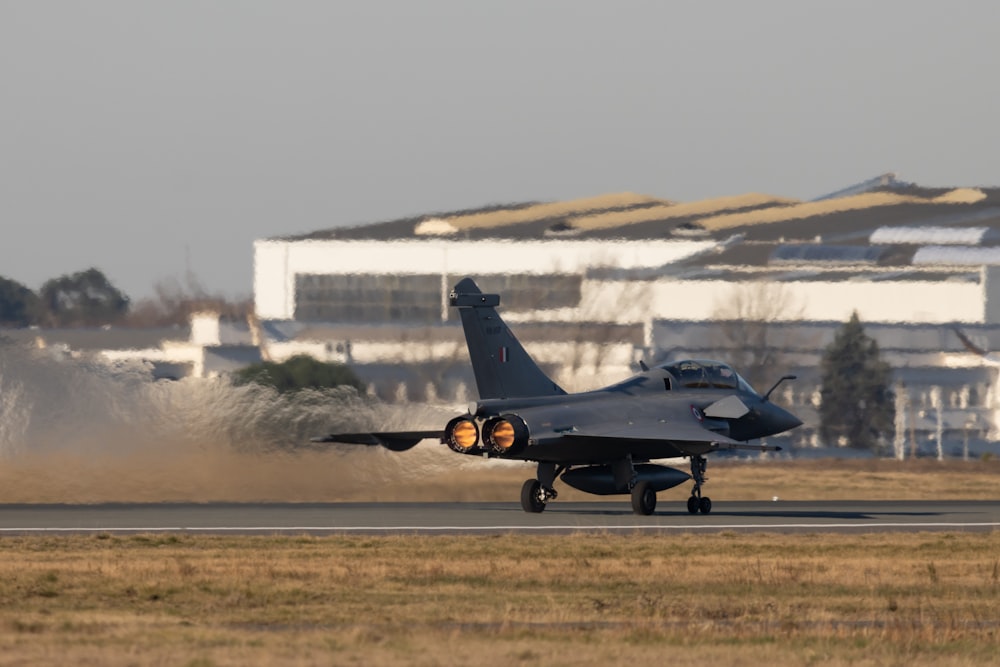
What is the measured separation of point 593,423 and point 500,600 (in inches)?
608

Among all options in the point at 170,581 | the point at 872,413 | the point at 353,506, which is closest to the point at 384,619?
the point at 170,581

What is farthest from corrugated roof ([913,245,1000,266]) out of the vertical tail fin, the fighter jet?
the vertical tail fin

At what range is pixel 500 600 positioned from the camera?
19.2 metres

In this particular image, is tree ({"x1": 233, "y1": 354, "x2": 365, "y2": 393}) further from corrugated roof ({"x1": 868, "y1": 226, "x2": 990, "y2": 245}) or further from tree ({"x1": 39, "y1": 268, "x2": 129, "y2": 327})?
corrugated roof ({"x1": 868, "y1": 226, "x2": 990, "y2": 245})

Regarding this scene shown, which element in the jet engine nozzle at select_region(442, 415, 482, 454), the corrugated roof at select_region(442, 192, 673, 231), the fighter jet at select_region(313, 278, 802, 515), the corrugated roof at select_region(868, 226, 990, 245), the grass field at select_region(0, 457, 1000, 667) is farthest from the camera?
the corrugated roof at select_region(868, 226, 990, 245)

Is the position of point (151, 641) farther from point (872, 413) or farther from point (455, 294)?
point (872, 413)

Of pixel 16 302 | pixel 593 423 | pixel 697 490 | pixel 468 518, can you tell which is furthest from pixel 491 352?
pixel 16 302

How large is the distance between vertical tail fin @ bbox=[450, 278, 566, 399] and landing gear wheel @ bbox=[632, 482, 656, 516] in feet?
9.69

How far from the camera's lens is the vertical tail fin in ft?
116

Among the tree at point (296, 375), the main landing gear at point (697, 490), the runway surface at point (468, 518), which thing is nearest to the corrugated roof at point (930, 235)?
the tree at point (296, 375)

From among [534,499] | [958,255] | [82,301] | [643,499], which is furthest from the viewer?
[958,255]

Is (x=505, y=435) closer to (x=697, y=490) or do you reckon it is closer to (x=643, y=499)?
(x=643, y=499)

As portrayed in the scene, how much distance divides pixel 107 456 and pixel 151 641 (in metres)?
22.7

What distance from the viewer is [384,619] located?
17.4 metres
